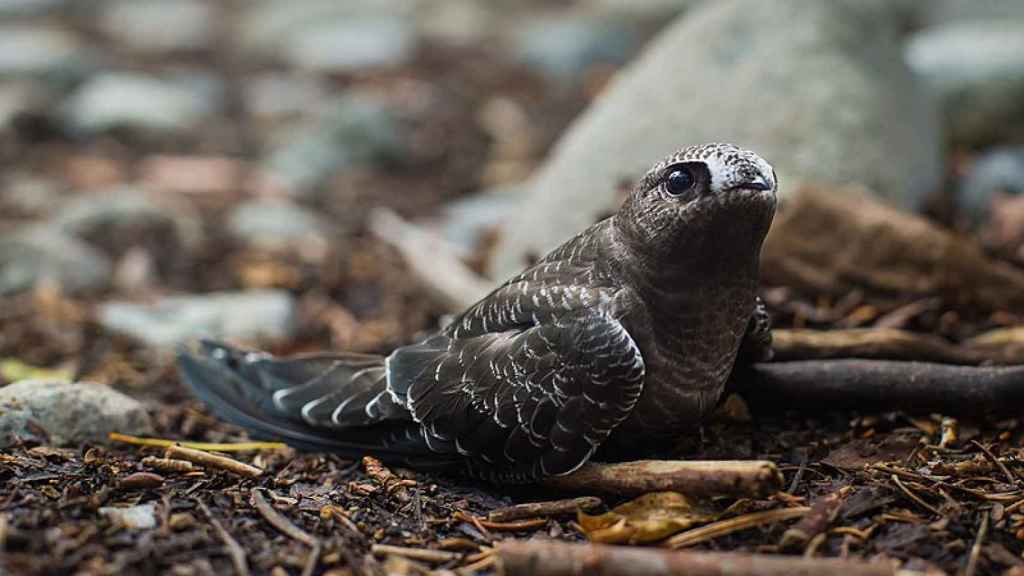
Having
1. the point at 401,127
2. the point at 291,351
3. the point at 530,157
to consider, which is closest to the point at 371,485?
the point at 291,351

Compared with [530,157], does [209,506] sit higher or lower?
lower

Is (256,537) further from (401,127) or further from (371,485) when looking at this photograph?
(401,127)

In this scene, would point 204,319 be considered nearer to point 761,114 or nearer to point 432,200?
point 432,200

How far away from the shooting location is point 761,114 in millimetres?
5793

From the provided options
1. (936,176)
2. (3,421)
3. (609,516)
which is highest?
(936,176)

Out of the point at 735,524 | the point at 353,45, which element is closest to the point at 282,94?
the point at 353,45

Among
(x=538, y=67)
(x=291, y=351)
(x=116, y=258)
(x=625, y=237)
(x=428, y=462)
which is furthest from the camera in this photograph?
(x=538, y=67)

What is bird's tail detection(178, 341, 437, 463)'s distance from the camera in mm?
3898

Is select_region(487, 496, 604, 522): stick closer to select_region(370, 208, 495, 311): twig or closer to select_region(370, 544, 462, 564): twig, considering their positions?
select_region(370, 544, 462, 564): twig

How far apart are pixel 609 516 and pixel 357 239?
450cm

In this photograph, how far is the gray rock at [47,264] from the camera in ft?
20.7

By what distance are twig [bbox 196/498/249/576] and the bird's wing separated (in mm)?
790

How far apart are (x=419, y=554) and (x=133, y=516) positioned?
820 millimetres

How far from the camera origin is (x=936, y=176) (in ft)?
20.9
